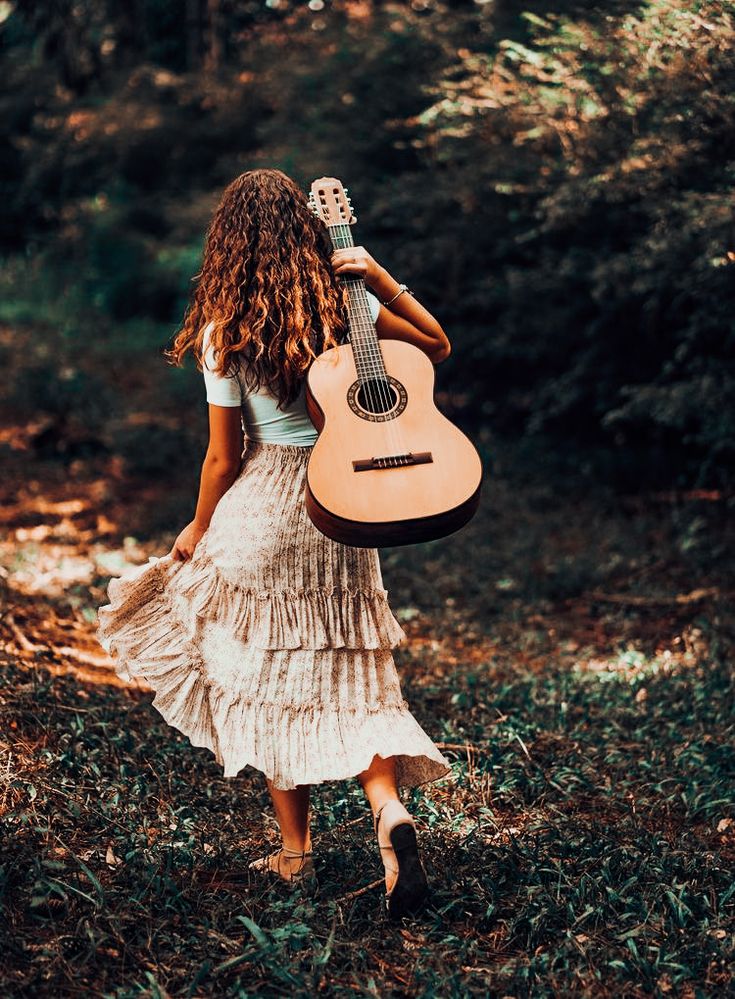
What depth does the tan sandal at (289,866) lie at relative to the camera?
3162 millimetres

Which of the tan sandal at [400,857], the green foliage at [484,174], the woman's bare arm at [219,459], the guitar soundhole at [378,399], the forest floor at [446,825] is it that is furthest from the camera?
the green foliage at [484,174]

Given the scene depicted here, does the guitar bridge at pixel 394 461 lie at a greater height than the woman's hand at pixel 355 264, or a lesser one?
lesser

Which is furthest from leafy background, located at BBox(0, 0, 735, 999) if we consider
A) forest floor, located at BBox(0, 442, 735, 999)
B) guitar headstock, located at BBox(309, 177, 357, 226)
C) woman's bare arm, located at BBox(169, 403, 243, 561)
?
guitar headstock, located at BBox(309, 177, 357, 226)

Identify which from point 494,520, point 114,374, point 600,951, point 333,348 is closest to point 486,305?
point 494,520

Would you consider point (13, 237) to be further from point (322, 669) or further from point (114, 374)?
point (322, 669)

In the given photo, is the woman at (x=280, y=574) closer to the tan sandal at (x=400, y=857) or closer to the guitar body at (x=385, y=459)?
the tan sandal at (x=400, y=857)

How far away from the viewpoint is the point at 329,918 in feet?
9.57

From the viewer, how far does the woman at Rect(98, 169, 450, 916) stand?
9.85ft

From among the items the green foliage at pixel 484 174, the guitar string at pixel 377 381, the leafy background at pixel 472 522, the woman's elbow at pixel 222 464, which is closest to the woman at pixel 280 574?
the woman's elbow at pixel 222 464

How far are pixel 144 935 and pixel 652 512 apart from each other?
6199 mm

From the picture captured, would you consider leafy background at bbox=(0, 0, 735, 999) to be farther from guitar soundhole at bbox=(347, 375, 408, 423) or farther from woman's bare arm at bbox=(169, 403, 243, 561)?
guitar soundhole at bbox=(347, 375, 408, 423)

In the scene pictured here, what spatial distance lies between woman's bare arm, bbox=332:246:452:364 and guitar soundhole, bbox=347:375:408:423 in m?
0.24

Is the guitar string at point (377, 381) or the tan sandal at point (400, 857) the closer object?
the tan sandal at point (400, 857)

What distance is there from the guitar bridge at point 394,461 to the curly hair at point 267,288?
34 cm
